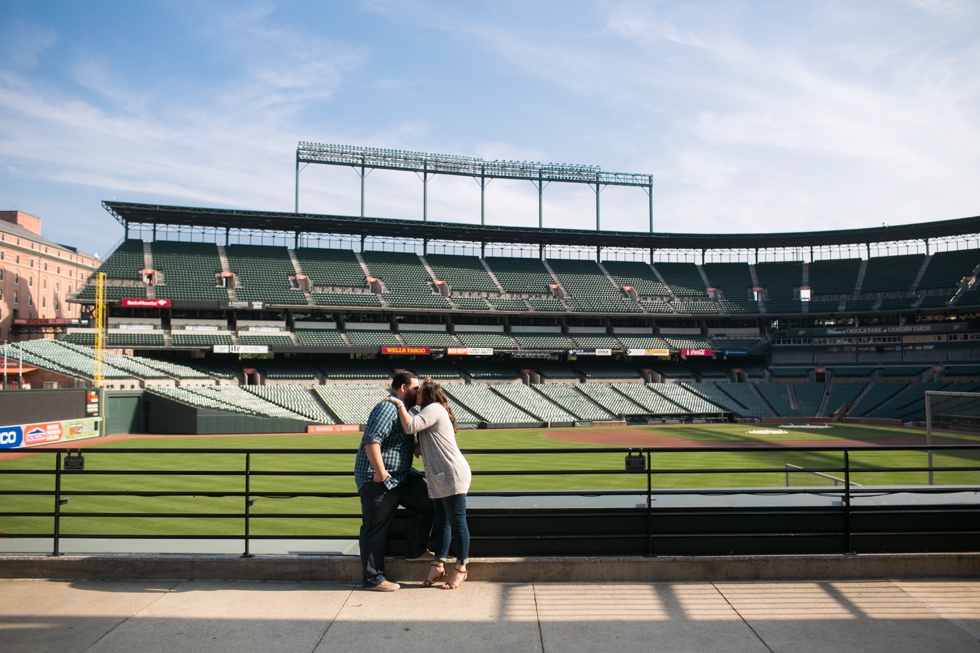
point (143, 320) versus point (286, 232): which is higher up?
point (286, 232)

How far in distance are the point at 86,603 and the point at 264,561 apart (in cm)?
150

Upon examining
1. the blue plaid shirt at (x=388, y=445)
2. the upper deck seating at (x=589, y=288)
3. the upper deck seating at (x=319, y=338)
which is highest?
the upper deck seating at (x=589, y=288)

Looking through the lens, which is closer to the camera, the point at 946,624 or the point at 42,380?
the point at 946,624

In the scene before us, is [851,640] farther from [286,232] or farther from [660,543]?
[286,232]

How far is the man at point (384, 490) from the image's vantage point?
20.2ft

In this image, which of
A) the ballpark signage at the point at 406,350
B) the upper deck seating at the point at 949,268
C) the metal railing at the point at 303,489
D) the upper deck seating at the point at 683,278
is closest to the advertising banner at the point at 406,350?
the ballpark signage at the point at 406,350

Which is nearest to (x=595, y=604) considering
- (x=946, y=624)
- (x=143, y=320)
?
(x=946, y=624)

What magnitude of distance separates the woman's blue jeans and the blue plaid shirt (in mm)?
516

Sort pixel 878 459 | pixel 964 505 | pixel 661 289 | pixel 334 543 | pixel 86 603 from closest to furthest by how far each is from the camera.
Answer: pixel 86 603, pixel 964 505, pixel 334 543, pixel 878 459, pixel 661 289

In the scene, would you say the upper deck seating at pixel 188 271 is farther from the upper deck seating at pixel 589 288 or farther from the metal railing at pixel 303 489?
the upper deck seating at pixel 589 288

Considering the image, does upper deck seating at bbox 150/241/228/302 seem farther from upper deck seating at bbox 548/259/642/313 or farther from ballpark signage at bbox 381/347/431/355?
upper deck seating at bbox 548/259/642/313

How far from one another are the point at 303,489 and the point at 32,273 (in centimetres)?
8125

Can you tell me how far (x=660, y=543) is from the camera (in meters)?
6.70

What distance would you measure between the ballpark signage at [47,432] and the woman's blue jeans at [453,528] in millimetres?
27424
